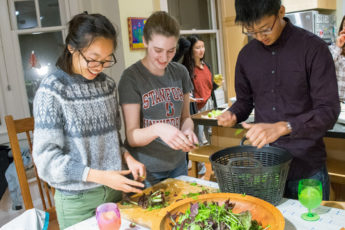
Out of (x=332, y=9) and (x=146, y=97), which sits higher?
(x=332, y=9)

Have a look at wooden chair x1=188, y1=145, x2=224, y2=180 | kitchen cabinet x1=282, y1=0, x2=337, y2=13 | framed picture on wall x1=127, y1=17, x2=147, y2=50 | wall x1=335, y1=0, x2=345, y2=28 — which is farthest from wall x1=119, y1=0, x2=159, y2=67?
wall x1=335, y1=0, x2=345, y2=28

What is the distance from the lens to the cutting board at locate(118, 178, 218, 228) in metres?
1.20

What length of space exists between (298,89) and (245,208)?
59 cm

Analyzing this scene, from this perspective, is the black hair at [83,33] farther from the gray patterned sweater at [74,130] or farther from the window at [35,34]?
the window at [35,34]

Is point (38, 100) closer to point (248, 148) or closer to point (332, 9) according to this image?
point (248, 148)

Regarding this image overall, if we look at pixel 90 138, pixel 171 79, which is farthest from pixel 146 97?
pixel 90 138

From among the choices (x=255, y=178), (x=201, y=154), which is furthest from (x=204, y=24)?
(x=255, y=178)

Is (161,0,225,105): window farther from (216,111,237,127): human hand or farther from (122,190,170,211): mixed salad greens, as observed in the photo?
(122,190,170,211): mixed salad greens

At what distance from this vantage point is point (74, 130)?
4.17 feet

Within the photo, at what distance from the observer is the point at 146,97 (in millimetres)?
1571

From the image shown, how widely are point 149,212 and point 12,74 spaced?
9.47ft

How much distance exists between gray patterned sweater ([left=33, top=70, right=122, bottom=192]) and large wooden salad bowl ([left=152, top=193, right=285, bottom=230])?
36 cm

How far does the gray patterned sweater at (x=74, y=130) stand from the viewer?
1.20 metres

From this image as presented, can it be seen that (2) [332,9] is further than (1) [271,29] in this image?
Yes
